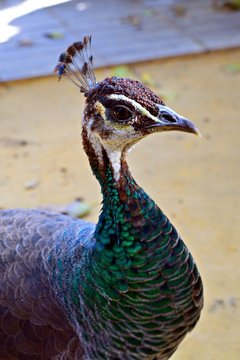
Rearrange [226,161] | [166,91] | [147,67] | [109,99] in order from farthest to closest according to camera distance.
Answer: [147,67], [166,91], [226,161], [109,99]

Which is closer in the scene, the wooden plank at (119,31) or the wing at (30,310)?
the wing at (30,310)

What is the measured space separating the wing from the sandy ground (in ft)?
2.74

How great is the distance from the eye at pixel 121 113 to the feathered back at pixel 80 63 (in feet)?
0.72

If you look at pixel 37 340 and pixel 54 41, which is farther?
pixel 54 41

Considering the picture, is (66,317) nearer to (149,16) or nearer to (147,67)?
(147,67)

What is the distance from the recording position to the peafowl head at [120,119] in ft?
6.55

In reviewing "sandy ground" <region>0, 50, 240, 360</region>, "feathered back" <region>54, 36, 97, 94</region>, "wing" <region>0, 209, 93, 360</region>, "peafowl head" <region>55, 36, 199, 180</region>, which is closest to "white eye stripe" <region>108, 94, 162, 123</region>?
"peafowl head" <region>55, 36, 199, 180</region>

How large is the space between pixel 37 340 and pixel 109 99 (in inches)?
33.8

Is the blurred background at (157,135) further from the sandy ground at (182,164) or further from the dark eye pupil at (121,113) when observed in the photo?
the dark eye pupil at (121,113)

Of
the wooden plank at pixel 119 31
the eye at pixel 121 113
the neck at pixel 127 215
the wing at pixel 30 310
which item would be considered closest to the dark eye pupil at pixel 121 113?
the eye at pixel 121 113

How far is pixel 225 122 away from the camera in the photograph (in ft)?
15.3

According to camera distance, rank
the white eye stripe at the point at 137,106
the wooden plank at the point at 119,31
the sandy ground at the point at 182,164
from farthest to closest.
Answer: the wooden plank at the point at 119,31 < the sandy ground at the point at 182,164 < the white eye stripe at the point at 137,106

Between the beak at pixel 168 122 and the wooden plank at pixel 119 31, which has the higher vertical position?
the beak at pixel 168 122

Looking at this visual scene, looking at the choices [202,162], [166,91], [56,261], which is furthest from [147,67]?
[56,261]
